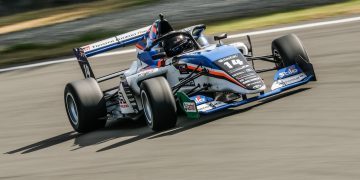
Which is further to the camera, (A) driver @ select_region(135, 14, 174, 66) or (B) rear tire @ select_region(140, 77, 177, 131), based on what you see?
(A) driver @ select_region(135, 14, 174, 66)

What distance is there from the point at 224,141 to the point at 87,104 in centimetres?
260

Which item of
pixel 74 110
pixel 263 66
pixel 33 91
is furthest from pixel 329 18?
pixel 74 110

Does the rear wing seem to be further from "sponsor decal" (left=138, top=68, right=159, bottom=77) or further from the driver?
"sponsor decal" (left=138, top=68, right=159, bottom=77)

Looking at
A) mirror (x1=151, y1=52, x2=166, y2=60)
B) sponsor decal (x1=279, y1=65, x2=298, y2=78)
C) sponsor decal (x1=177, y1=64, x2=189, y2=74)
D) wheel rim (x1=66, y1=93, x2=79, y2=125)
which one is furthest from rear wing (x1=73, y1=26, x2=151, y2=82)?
sponsor decal (x1=279, y1=65, x2=298, y2=78)

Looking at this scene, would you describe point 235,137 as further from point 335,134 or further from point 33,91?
point 33,91

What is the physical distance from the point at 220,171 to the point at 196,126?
2.38m

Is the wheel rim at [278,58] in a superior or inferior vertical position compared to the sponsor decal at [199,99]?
superior

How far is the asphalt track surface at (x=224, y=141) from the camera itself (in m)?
8.06

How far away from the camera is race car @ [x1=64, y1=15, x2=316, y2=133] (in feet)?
34.2

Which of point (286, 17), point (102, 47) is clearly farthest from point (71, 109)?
point (286, 17)

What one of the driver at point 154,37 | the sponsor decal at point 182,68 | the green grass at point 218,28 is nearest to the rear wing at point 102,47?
the driver at point 154,37

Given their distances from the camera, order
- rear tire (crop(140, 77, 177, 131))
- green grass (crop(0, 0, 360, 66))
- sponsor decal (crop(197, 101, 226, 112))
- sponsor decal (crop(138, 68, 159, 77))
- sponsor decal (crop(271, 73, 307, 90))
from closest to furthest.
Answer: rear tire (crop(140, 77, 177, 131))
sponsor decal (crop(197, 101, 226, 112))
sponsor decal (crop(271, 73, 307, 90))
sponsor decal (crop(138, 68, 159, 77))
green grass (crop(0, 0, 360, 66))

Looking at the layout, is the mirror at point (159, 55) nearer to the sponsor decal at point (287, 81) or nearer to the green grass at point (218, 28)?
the sponsor decal at point (287, 81)

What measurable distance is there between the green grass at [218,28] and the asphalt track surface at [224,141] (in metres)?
3.96
